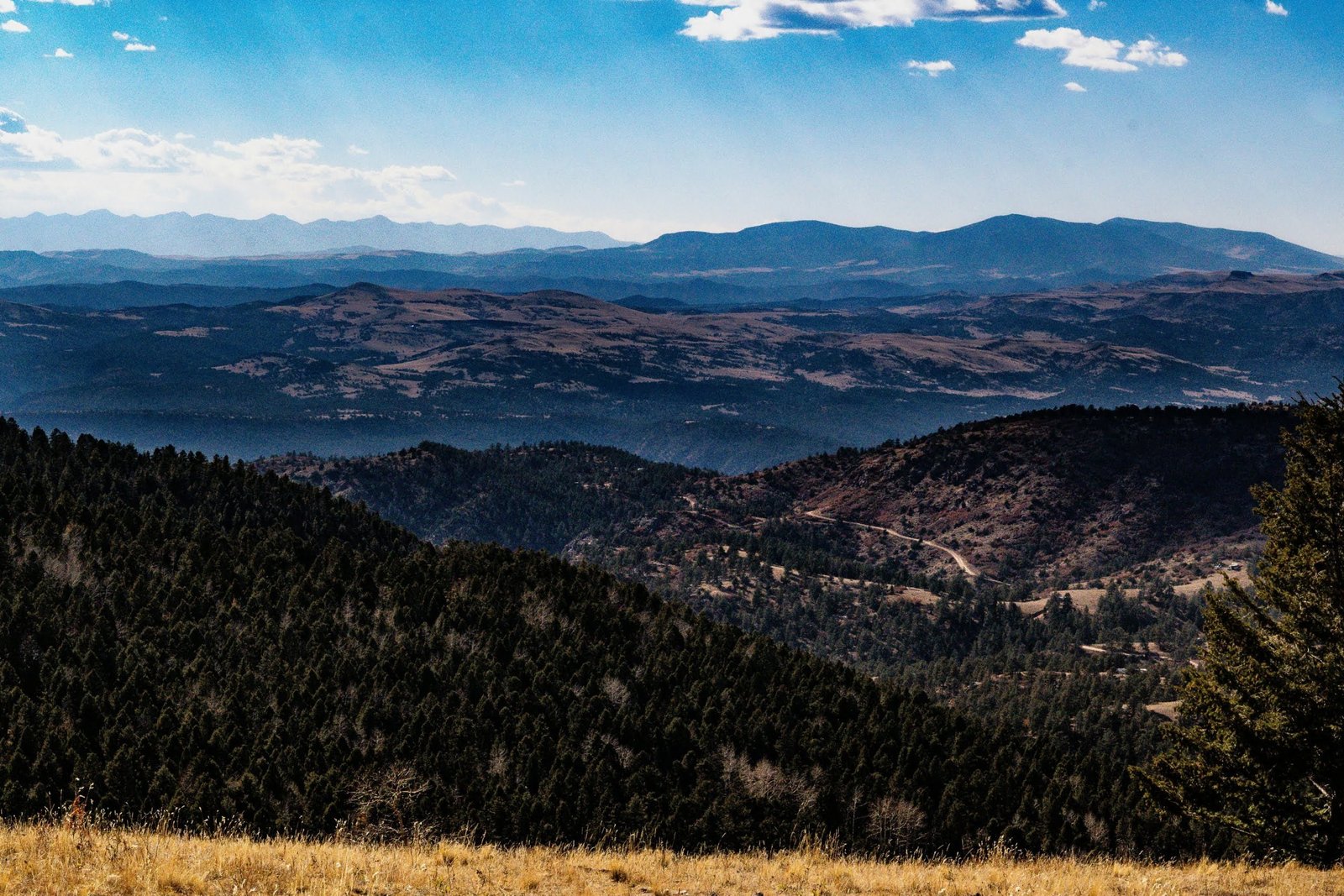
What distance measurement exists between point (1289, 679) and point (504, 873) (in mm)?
25015

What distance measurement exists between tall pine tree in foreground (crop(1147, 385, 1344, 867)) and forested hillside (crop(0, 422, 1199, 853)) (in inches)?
909

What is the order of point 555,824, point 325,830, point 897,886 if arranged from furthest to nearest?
point 555,824 → point 325,830 → point 897,886

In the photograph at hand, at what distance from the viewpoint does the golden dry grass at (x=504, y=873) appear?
810 inches

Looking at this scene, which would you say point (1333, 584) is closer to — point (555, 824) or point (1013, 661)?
point (555, 824)

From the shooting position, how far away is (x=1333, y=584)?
32875 millimetres

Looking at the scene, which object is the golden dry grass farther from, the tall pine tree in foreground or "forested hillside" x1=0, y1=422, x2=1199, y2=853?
"forested hillside" x1=0, y1=422, x2=1199, y2=853

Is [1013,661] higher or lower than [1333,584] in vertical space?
lower

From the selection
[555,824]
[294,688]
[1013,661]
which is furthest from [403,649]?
[1013,661]

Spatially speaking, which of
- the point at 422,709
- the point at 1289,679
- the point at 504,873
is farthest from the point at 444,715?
the point at 1289,679

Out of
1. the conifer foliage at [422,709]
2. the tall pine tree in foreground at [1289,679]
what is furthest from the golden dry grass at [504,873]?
the conifer foliage at [422,709]

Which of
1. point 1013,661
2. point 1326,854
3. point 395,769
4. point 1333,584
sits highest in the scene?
point 1333,584

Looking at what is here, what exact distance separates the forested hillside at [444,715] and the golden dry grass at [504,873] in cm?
1560

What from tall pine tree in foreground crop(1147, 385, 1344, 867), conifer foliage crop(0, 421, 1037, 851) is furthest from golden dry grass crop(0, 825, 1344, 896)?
conifer foliage crop(0, 421, 1037, 851)

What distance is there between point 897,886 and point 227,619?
5990cm
